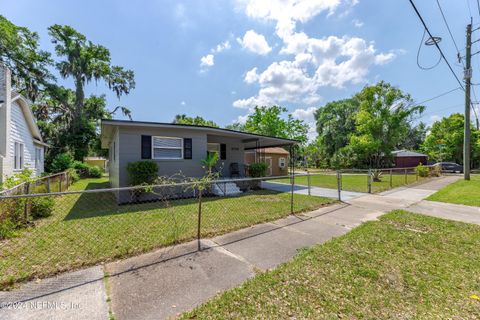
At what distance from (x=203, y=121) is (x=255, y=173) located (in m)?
31.4

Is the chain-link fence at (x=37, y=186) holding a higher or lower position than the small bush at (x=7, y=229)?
higher

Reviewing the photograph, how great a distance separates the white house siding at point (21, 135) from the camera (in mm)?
9242

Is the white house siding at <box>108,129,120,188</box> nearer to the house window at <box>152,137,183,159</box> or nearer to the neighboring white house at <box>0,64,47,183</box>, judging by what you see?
the house window at <box>152,137,183,159</box>

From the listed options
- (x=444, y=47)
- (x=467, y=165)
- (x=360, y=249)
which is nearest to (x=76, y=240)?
(x=360, y=249)

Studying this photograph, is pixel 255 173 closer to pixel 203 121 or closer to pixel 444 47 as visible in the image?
pixel 444 47

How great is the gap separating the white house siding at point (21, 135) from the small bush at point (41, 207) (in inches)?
163

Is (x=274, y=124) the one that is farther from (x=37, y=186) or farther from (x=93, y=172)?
(x=37, y=186)

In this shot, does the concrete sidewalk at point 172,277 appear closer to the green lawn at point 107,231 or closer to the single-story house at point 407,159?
the green lawn at point 107,231

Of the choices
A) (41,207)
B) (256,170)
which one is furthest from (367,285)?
(256,170)

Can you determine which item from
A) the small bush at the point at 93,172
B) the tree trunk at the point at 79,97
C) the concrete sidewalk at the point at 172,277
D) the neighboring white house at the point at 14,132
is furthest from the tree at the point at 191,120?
the concrete sidewalk at the point at 172,277

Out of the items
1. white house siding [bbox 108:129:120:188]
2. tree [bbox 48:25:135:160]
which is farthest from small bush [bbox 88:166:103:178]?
white house siding [bbox 108:129:120:188]

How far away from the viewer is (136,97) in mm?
28297

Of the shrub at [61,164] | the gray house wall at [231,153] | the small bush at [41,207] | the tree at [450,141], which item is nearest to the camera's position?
the small bush at [41,207]

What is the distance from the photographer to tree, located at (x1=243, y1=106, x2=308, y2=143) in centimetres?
3114
